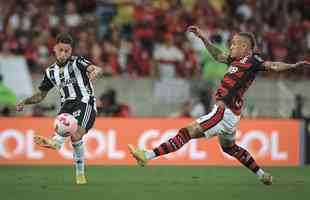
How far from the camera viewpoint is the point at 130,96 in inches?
839

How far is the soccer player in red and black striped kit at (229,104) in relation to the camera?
12.7 m

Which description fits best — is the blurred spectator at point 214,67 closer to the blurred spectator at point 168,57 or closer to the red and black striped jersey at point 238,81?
the blurred spectator at point 168,57

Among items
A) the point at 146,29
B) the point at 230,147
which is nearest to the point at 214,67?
the point at 146,29

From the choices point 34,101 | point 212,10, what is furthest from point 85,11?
point 34,101

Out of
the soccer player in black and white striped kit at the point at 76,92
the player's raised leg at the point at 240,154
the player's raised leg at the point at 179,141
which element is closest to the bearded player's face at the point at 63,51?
the soccer player in black and white striped kit at the point at 76,92

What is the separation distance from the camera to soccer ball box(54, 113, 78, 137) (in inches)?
495

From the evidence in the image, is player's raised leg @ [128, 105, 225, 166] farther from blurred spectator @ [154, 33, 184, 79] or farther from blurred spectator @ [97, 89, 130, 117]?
blurred spectator @ [154, 33, 184, 79]

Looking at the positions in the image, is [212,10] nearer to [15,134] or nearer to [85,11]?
[85,11]

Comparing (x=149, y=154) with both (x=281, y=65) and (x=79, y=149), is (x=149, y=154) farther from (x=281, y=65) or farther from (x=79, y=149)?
(x=281, y=65)

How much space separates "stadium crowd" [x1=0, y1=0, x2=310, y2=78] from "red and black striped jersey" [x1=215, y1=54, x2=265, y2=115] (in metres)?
8.63

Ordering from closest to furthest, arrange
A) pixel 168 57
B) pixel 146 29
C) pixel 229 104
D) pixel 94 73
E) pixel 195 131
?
pixel 94 73
pixel 195 131
pixel 229 104
pixel 168 57
pixel 146 29

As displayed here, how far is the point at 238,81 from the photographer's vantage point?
1286 centimetres

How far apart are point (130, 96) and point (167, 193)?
9894 millimetres

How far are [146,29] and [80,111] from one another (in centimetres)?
974
